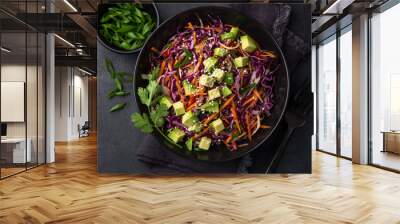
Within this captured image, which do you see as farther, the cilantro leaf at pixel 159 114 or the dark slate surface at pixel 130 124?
the dark slate surface at pixel 130 124

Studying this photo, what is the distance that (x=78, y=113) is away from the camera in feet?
51.9

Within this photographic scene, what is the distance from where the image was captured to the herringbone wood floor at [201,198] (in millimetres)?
3189

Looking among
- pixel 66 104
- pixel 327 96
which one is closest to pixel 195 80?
pixel 327 96

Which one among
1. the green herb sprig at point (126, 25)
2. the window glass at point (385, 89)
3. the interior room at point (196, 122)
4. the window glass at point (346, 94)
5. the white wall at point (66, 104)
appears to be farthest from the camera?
the white wall at point (66, 104)

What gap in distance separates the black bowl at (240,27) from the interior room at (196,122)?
0.6 inches

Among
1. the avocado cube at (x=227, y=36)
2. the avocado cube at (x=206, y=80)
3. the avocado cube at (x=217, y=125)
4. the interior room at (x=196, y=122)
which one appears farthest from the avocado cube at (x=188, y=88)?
the avocado cube at (x=227, y=36)

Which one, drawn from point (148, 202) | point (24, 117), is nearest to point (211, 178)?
point (148, 202)

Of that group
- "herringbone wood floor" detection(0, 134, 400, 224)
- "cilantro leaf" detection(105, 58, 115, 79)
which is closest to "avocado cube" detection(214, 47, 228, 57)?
"cilantro leaf" detection(105, 58, 115, 79)

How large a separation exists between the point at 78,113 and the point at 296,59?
12728 millimetres

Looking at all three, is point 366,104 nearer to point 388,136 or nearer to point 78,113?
point 388,136

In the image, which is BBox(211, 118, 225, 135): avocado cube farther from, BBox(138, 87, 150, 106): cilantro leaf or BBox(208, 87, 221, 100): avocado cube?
BBox(138, 87, 150, 106): cilantro leaf

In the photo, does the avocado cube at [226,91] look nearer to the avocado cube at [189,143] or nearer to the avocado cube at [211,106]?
the avocado cube at [211,106]

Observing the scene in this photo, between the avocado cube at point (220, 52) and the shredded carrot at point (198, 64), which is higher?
the avocado cube at point (220, 52)

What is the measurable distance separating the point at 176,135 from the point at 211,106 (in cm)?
55
